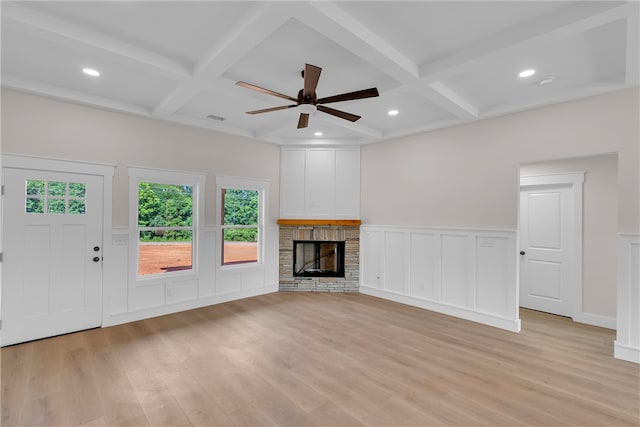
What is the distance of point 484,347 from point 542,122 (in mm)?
2752

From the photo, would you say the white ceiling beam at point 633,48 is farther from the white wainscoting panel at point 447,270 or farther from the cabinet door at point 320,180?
the cabinet door at point 320,180

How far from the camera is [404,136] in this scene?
504 centimetres

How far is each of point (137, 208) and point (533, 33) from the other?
4730 millimetres

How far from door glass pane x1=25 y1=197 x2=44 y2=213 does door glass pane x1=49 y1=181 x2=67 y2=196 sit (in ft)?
0.46

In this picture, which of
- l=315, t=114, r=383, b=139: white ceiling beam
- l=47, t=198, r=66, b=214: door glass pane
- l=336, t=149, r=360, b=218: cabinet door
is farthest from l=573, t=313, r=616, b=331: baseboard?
l=47, t=198, r=66, b=214: door glass pane

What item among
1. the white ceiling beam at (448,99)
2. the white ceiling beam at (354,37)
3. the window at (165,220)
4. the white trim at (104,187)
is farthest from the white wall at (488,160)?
the white trim at (104,187)

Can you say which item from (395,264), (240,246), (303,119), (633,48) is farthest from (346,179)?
(633,48)

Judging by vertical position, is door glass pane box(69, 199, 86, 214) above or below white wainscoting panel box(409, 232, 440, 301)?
above

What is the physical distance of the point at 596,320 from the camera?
393cm

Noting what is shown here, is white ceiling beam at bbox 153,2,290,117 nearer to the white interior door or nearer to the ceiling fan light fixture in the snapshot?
the ceiling fan light fixture

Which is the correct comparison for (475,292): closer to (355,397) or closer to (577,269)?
(577,269)

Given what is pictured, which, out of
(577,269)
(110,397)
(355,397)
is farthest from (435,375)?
(577,269)

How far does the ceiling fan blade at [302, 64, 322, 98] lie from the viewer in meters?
2.46

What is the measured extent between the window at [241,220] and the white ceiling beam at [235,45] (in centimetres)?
186
